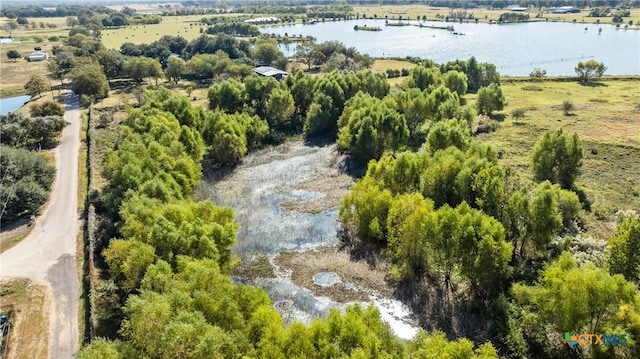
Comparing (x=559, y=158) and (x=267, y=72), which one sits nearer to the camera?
(x=559, y=158)

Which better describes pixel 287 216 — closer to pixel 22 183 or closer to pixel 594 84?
pixel 22 183

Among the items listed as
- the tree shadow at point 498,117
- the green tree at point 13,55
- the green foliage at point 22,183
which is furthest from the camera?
the green tree at point 13,55

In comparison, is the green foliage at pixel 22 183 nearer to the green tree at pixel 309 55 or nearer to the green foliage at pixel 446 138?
the green foliage at pixel 446 138

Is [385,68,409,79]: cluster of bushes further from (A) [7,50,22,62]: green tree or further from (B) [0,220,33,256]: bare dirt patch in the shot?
(A) [7,50,22,62]: green tree

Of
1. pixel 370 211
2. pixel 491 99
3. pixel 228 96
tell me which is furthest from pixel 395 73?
pixel 370 211

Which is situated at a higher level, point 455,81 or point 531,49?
point 531,49

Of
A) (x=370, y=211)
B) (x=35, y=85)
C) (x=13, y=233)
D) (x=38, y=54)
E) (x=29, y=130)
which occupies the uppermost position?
(x=38, y=54)

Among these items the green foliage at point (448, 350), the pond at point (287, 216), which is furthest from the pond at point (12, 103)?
the green foliage at point (448, 350)

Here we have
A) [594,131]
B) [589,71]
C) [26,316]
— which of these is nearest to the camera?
[26,316]
